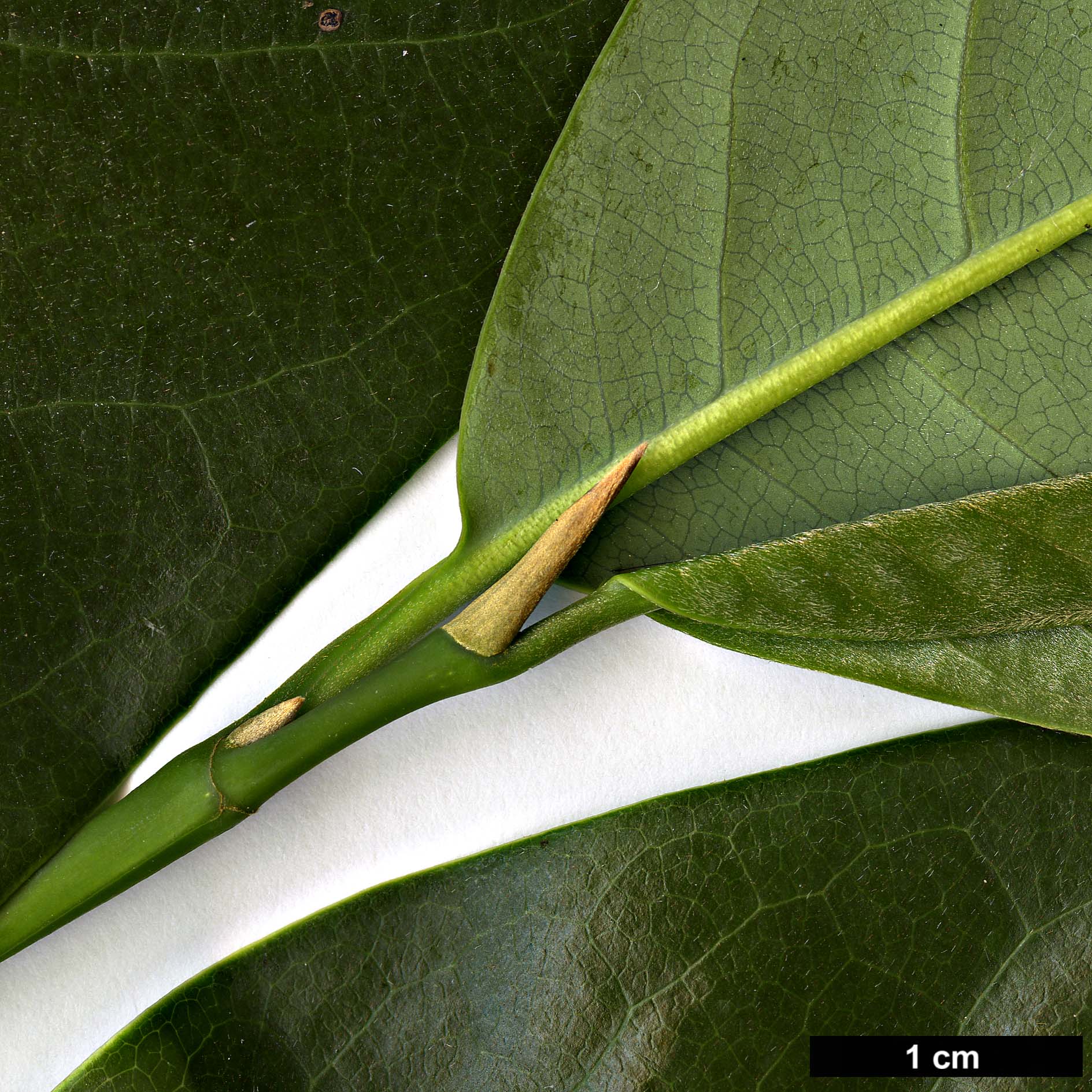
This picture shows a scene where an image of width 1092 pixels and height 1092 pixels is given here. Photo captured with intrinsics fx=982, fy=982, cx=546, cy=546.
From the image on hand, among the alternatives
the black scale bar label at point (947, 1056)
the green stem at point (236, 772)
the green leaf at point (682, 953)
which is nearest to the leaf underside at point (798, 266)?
the green stem at point (236, 772)

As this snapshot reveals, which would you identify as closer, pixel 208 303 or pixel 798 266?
pixel 798 266

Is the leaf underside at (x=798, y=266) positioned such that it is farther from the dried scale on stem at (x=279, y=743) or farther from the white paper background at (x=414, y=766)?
the white paper background at (x=414, y=766)

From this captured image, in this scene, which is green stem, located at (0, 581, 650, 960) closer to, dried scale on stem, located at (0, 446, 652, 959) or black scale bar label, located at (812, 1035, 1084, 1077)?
dried scale on stem, located at (0, 446, 652, 959)

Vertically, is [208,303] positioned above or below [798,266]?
above

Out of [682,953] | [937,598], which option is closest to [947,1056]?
[682,953]

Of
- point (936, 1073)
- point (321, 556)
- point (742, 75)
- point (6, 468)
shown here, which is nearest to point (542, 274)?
point (742, 75)

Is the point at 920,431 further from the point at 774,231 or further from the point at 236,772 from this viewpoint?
the point at 236,772

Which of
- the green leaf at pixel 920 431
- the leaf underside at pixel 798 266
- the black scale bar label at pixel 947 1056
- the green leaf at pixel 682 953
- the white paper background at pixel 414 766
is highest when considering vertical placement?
the leaf underside at pixel 798 266
